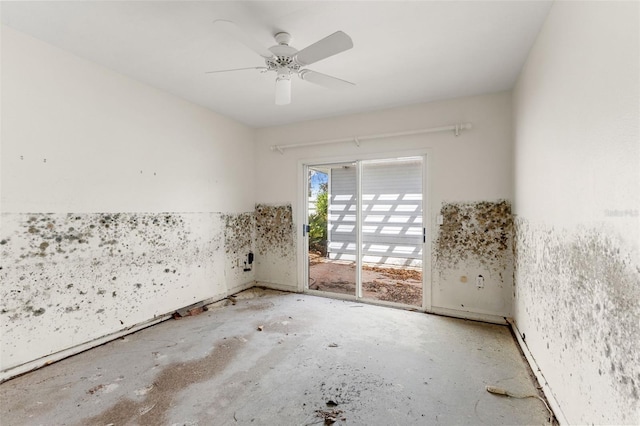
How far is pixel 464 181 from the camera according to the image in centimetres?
322

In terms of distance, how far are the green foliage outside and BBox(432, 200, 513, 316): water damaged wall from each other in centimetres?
158

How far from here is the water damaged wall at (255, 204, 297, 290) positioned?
13.9ft

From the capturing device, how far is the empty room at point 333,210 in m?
1.40

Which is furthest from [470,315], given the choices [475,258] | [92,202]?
[92,202]

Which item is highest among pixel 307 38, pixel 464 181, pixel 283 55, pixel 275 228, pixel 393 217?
pixel 307 38

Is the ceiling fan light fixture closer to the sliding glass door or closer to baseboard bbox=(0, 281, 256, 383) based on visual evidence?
the sliding glass door

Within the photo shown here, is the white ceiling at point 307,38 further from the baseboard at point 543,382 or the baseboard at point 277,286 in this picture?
the baseboard at point 277,286

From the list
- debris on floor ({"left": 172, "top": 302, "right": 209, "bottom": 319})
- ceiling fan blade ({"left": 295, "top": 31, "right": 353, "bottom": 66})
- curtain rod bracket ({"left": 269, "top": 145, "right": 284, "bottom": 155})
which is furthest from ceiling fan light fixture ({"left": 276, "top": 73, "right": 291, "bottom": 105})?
debris on floor ({"left": 172, "top": 302, "right": 209, "bottom": 319})

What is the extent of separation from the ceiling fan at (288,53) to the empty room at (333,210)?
18 millimetres

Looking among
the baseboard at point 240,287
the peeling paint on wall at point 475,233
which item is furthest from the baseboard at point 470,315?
the baseboard at point 240,287

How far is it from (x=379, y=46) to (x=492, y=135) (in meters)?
1.74

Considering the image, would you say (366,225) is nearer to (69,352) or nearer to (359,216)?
(359,216)

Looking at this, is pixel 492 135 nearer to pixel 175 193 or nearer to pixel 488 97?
pixel 488 97

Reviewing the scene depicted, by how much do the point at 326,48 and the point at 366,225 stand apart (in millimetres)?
2526
